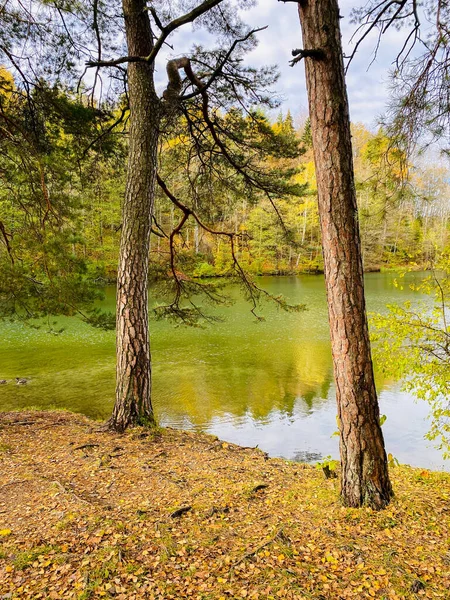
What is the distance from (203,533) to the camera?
222cm

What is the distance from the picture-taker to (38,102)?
15.7 feet

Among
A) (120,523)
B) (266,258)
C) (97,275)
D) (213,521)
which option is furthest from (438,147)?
(266,258)

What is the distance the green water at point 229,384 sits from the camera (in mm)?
6098

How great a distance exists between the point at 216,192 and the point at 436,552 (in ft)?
16.2

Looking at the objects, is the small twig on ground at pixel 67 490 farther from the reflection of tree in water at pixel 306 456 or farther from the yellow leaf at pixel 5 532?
the reflection of tree in water at pixel 306 456

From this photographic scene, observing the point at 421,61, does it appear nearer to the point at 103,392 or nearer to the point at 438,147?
the point at 438,147

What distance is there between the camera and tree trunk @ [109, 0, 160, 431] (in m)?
4.14

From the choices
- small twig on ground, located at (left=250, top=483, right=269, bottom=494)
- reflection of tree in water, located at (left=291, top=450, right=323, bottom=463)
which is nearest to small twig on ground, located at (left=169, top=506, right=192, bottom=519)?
small twig on ground, located at (left=250, top=483, right=269, bottom=494)

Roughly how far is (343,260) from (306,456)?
3895 millimetres

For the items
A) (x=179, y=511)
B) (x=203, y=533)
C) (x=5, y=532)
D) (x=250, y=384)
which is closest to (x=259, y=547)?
(x=203, y=533)

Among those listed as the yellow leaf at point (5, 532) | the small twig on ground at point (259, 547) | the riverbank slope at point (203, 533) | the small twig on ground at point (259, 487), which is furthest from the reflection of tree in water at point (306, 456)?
the yellow leaf at point (5, 532)

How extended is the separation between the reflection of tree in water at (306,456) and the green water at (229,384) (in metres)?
0.01

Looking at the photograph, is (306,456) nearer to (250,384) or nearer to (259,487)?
(259,487)

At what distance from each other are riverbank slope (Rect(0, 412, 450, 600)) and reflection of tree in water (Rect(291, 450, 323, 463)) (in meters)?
1.70
